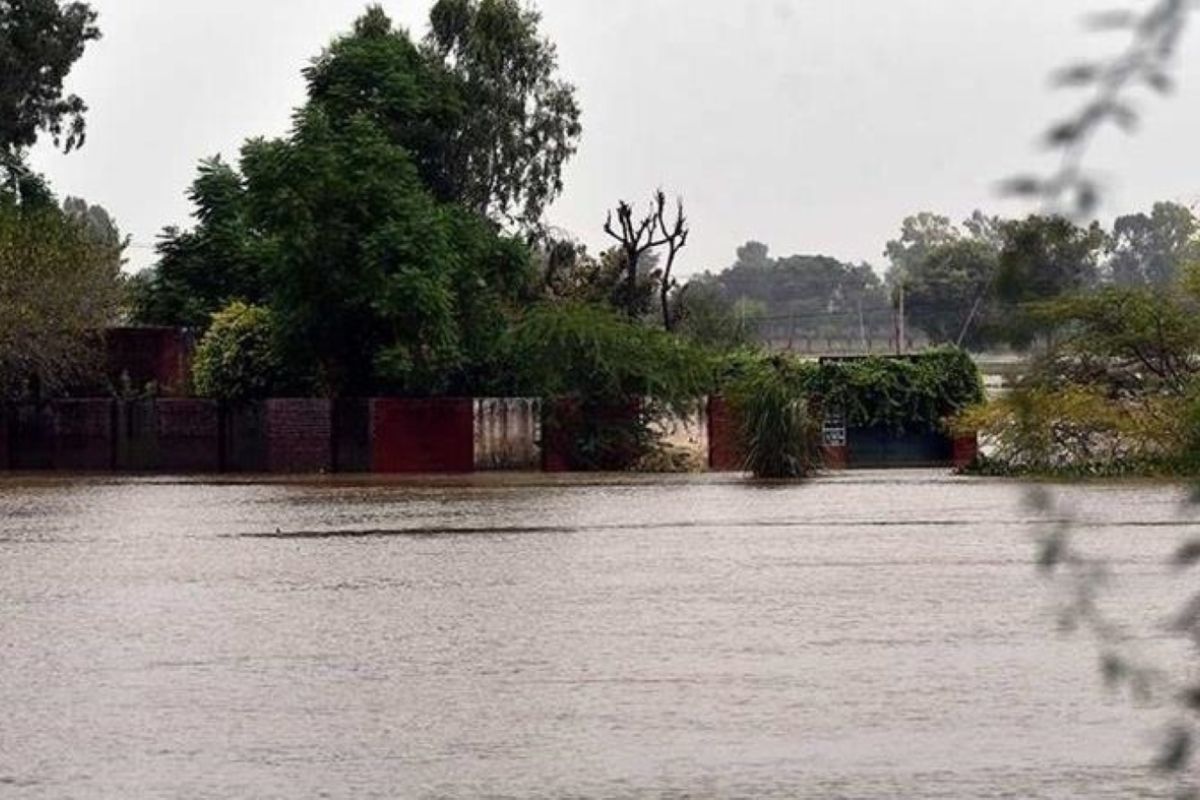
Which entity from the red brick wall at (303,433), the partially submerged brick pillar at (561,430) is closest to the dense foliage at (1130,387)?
the partially submerged brick pillar at (561,430)

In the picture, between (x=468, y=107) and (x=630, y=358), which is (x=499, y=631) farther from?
(x=468, y=107)

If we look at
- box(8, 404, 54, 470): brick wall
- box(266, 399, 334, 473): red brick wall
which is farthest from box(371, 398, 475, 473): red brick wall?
box(8, 404, 54, 470): brick wall

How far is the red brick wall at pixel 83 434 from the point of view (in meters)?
50.8

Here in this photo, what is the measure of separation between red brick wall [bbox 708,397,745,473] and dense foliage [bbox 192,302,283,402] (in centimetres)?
804

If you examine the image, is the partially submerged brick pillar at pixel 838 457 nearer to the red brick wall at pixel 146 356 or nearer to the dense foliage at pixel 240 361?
the dense foliage at pixel 240 361

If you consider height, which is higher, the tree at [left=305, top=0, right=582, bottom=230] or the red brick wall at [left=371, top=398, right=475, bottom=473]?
the tree at [left=305, top=0, right=582, bottom=230]

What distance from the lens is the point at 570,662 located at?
16219 millimetres

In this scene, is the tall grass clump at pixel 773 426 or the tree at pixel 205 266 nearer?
the tall grass clump at pixel 773 426

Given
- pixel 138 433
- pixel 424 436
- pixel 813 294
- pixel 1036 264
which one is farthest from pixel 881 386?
pixel 813 294

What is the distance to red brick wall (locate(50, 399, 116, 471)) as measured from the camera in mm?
50781

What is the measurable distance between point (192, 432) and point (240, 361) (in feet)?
5.38

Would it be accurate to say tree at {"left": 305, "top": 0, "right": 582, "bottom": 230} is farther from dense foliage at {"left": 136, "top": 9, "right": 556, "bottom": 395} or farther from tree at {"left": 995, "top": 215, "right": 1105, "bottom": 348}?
tree at {"left": 995, "top": 215, "right": 1105, "bottom": 348}

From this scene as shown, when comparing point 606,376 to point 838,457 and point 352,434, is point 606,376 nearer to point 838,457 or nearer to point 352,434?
point 352,434

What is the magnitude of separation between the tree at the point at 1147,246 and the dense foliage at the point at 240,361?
4501cm
